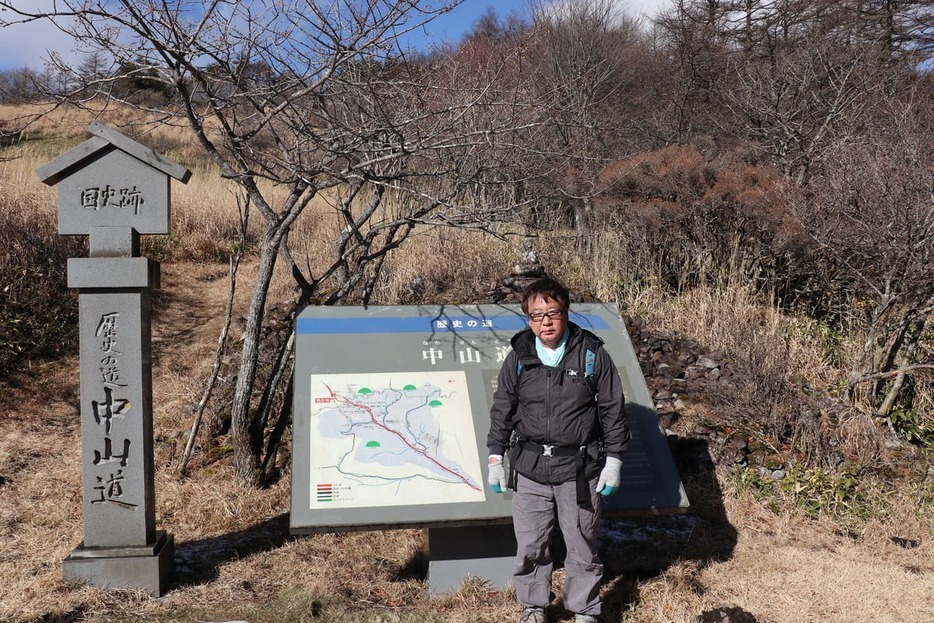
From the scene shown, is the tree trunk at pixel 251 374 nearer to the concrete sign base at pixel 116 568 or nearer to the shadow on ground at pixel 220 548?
the shadow on ground at pixel 220 548

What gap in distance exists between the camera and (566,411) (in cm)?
324

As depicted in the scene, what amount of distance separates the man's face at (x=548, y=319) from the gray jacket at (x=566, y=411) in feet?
0.23

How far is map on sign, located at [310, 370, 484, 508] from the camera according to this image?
12.1ft

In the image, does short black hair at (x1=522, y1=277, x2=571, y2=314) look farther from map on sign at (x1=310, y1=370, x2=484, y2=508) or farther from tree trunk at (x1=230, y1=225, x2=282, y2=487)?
tree trunk at (x1=230, y1=225, x2=282, y2=487)

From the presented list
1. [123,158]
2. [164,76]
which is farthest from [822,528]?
[164,76]

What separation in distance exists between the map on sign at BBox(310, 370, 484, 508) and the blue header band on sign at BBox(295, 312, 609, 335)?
293 millimetres

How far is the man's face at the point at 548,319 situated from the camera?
3270mm

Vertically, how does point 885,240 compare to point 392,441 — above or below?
above

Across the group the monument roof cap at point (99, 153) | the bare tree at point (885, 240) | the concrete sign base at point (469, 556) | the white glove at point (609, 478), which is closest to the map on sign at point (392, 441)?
the concrete sign base at point (469, 556)

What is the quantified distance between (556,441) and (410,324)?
135 cm

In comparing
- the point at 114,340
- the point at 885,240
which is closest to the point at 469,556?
the point at 114,340

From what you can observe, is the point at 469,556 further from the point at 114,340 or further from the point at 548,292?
the point at 114,340

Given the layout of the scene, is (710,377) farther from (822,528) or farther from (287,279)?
(287,279)

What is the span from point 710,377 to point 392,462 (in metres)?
3.55
